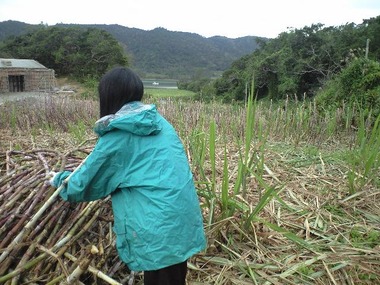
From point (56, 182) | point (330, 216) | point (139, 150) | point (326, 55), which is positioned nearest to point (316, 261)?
point (330, 216)

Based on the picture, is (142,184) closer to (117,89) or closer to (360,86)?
(117,89)

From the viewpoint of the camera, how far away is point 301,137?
489 cm

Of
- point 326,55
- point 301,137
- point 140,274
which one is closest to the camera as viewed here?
point 140,274

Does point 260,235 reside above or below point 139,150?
below

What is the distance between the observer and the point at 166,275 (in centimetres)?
145

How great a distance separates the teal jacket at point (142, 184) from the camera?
135 centimetres

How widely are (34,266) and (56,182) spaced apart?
42 centimetres

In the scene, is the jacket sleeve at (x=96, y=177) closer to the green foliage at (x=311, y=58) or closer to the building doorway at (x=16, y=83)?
the green foliage at (x=311, y=58)

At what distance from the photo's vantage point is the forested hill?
238 ft

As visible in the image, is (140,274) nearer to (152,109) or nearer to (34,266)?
(34,266)

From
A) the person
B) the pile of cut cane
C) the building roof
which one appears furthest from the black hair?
the building roof

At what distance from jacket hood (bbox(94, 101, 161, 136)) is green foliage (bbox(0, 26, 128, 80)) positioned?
33.7 m

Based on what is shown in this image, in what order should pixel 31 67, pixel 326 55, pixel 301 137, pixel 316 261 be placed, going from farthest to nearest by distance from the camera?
pixel 31 67, pixel 326 55, pixel 301 137, pixel 316 261

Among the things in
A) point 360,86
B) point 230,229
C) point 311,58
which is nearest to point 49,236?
point 230,229
